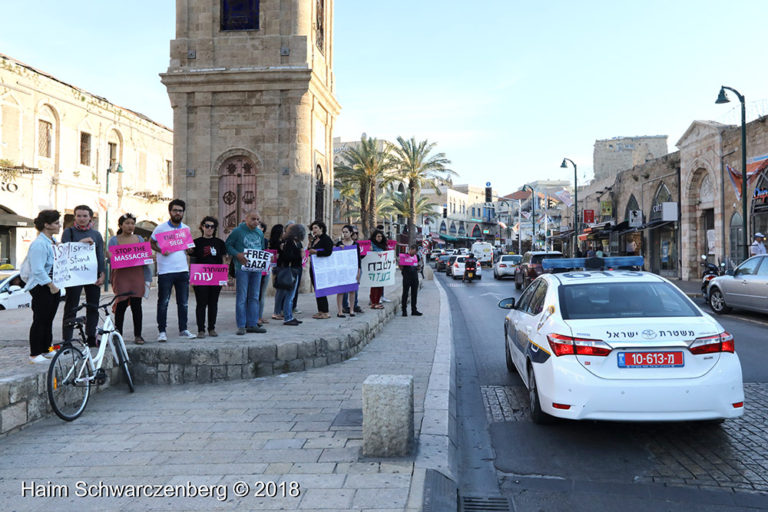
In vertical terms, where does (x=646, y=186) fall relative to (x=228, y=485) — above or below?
above

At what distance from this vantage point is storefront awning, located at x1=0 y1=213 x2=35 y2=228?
25188 millimetres

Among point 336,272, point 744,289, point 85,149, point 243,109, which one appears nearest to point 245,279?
point 336,272

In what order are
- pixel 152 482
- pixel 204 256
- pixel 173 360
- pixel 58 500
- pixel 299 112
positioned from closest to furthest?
pixel 58 500 → pixel 152 482 → pixel 173 360 → pixel 204 256 → pixel 299 112

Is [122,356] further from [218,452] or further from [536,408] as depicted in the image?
[536,408]

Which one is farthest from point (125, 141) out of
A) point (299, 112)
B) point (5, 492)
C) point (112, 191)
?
point (5, 492)

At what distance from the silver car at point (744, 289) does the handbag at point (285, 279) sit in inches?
410

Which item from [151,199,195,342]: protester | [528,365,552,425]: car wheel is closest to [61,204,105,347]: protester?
[151,199,195,342]: protester

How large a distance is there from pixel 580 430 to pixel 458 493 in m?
1.76

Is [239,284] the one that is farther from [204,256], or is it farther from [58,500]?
[58,500]

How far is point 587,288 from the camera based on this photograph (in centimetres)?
547

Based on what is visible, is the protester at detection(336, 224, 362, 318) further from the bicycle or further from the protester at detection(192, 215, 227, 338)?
the bicycle

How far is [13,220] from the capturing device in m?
25.3

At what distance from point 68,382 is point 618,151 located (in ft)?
199

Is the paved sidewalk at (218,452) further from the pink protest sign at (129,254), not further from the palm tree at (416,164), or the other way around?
the palm tree at (416,164)
